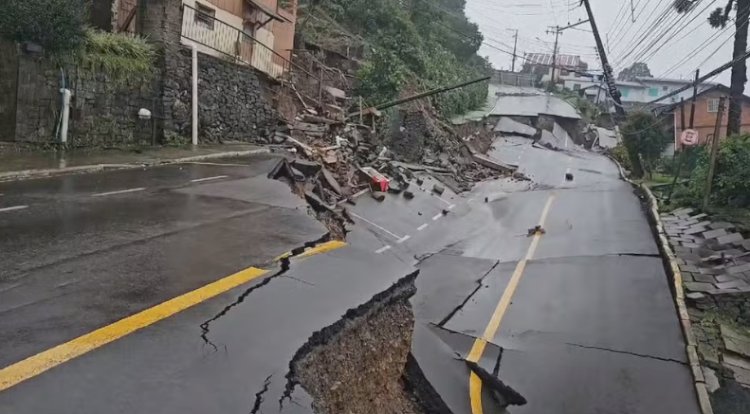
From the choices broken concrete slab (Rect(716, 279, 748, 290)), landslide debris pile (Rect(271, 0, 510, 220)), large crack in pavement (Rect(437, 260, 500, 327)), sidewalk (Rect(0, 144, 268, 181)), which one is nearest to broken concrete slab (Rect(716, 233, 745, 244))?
broken concrete slab (Rect(716, 279, 748, 290))

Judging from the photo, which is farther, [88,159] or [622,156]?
[622,156]

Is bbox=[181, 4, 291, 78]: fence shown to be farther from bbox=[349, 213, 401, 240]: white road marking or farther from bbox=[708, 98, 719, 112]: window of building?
bbox=[708, 98, 719, 112]: window of building

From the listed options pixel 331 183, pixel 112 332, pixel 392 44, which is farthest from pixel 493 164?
pixel 112 332

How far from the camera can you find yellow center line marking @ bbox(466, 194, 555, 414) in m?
7.07

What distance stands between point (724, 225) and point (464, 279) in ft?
23.9

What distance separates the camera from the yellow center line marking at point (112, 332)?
304 cm

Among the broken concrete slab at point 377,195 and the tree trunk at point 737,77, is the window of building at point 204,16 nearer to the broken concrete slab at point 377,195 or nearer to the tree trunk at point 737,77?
the broken concrete slab at point 377,195

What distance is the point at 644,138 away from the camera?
32.2 meters

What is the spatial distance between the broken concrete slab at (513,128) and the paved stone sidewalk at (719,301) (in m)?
31.5

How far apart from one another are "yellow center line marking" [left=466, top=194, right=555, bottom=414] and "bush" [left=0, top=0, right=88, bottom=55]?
11.3 meters

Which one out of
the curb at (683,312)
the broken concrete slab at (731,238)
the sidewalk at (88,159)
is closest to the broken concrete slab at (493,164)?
the curb at (683,312)

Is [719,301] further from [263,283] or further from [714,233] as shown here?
[263,283]

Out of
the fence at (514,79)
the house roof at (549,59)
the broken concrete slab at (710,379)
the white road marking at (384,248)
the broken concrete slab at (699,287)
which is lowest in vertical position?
the broken concrete slab at (710,379)

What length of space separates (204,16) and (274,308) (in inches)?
771
